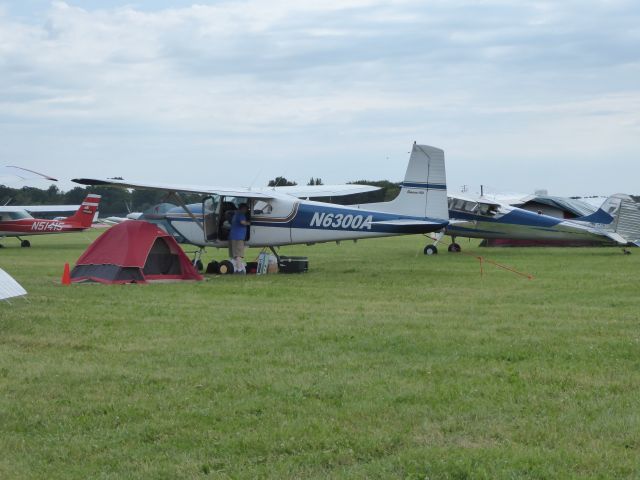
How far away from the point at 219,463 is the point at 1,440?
1599mm

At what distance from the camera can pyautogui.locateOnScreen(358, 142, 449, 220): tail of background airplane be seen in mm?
20453

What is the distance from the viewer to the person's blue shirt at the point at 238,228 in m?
19.4

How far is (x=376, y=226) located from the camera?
19.5 m

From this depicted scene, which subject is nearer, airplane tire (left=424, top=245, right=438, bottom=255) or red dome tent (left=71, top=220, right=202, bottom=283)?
red dome tent (left=71, top=220, right=202, bottom=283)

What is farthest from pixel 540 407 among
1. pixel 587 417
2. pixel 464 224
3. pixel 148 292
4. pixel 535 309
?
pixel 464 224

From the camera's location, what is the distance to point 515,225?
2741 centimetres

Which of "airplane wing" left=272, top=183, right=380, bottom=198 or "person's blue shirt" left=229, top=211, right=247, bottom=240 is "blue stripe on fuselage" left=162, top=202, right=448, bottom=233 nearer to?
"person's blue shirt" left=229, top=211, right=247, bottom=240

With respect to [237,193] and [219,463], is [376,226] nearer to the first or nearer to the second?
[237,193]

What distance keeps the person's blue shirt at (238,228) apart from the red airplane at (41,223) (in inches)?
694

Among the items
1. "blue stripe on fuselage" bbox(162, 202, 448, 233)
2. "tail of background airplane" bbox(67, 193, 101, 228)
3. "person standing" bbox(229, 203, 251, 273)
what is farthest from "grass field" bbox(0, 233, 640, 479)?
"tail of background airplane" bbox(67, 193, 101, 228)

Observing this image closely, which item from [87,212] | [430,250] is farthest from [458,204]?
[87,212]

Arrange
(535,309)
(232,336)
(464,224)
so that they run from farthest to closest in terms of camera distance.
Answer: (464,224) → (535,309) → (232,336)

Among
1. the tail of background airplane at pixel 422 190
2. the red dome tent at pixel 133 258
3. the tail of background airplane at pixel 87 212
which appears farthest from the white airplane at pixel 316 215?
the tail of background airplane at pixel 87 212

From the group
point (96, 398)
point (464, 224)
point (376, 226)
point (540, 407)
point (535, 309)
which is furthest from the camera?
point (464, 224)
